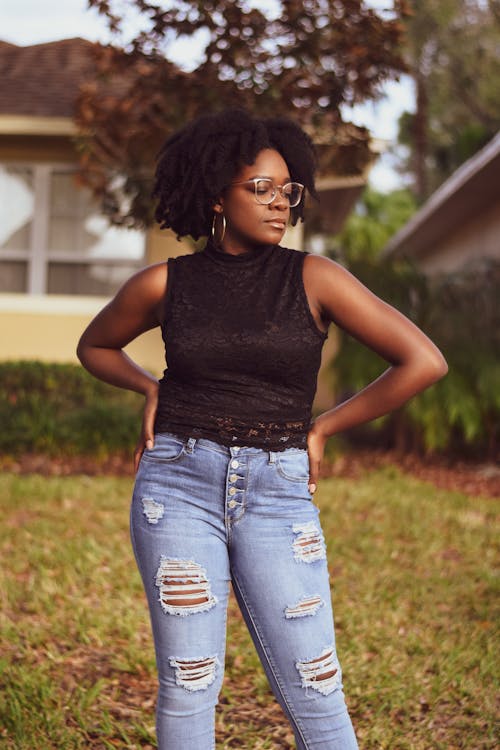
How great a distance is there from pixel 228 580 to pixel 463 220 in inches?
568

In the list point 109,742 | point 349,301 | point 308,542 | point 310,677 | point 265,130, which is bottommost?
point 109,742

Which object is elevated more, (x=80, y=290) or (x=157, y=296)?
(x=80, y=290)

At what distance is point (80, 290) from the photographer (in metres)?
12.1

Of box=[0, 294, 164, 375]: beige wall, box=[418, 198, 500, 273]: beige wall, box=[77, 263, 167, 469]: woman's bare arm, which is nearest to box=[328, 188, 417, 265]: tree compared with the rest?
box=[418, 198, 500, 273]: beige wall

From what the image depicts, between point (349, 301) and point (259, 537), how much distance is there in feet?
1.98

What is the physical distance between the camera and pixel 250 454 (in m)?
2.33

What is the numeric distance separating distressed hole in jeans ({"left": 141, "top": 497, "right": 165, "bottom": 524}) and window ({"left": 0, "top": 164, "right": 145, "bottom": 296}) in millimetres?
9886

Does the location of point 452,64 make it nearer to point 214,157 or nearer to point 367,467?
point 367,467

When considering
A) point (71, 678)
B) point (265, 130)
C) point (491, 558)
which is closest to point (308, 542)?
point (265, 130)

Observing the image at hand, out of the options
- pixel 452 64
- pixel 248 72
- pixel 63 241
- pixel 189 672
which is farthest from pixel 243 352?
pixel 452 64

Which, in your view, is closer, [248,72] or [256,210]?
[256,210]

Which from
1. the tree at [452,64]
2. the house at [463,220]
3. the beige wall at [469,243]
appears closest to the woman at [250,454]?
the house at [463,220]

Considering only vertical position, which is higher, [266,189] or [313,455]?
[266,189]

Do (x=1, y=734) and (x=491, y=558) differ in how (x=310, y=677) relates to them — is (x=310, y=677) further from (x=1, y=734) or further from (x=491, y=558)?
(x=491, y=558)
